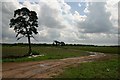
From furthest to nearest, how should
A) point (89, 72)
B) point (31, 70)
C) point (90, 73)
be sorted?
point (31, 70), point (89, 72), point (90, 73)

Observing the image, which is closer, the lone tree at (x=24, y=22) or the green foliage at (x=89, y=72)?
the green foliage at (x=89, y=72)

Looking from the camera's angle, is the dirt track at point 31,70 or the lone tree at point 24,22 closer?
the dirt track at point 31,70

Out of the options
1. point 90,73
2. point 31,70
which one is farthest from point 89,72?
point 31,70

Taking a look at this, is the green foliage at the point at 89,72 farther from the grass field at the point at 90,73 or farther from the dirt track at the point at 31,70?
the dirt track at the point at 31,70

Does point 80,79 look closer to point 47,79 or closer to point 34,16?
point 47,79

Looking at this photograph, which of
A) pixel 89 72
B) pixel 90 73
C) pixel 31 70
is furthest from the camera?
pixel 31 70

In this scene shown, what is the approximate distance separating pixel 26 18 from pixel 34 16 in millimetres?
1595

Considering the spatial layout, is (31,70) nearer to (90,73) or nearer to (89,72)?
(89,72)

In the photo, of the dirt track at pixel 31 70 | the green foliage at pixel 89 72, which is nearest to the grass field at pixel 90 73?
the green foliage at pixel 89 72

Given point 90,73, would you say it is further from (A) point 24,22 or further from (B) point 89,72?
(A) point 24,22

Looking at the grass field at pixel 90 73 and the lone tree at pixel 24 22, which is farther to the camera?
the lone tree at pixel 24 22

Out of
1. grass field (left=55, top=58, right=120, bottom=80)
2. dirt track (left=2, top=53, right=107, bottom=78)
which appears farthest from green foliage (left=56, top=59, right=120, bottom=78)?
dirt track (left=2, top=53, right=107, bottom=78)

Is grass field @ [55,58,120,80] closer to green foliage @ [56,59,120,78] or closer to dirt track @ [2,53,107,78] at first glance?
green foliage @ [56,59,120,78]

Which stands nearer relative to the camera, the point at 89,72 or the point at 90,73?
the point at 90,73
